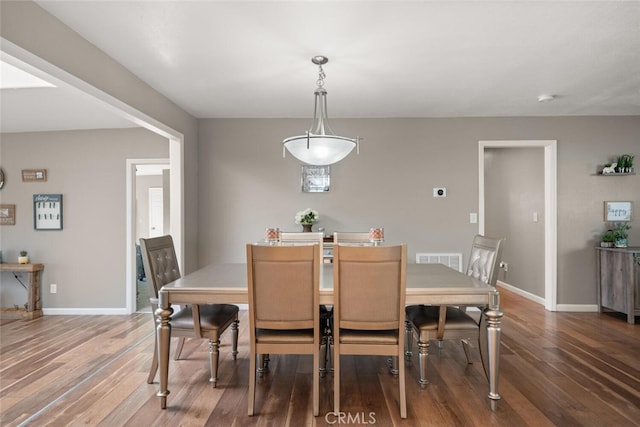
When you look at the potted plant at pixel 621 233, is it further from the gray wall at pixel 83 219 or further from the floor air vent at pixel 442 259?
the gray wall at pixel 83 219

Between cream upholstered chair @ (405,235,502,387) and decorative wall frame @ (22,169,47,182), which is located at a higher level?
decorative wall frame @ (22,169,47,182)

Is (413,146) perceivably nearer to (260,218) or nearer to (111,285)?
(260,218)

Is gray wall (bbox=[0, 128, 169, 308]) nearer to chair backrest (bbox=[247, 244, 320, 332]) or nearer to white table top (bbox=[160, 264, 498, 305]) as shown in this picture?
white table top (bbox=[160, 264, 498, 305])

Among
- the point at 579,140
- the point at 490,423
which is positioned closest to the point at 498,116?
the point at 579,140

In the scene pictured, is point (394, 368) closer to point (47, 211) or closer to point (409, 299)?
point (409, 299)

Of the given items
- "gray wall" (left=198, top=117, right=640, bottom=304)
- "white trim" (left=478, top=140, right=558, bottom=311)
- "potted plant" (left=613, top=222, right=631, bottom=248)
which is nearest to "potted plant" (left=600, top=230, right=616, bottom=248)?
"potted plant" (left=613, top=222, right=631, bottom=248)

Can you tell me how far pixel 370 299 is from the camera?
189cm

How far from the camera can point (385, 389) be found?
224cm

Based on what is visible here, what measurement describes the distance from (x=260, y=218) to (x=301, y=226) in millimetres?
539

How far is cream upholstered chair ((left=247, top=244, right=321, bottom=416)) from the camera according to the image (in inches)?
73.7

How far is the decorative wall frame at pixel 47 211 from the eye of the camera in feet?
13.5

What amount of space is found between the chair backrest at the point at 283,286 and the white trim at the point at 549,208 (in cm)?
304

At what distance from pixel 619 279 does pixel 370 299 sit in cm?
361

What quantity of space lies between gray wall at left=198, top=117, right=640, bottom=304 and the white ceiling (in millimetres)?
474
